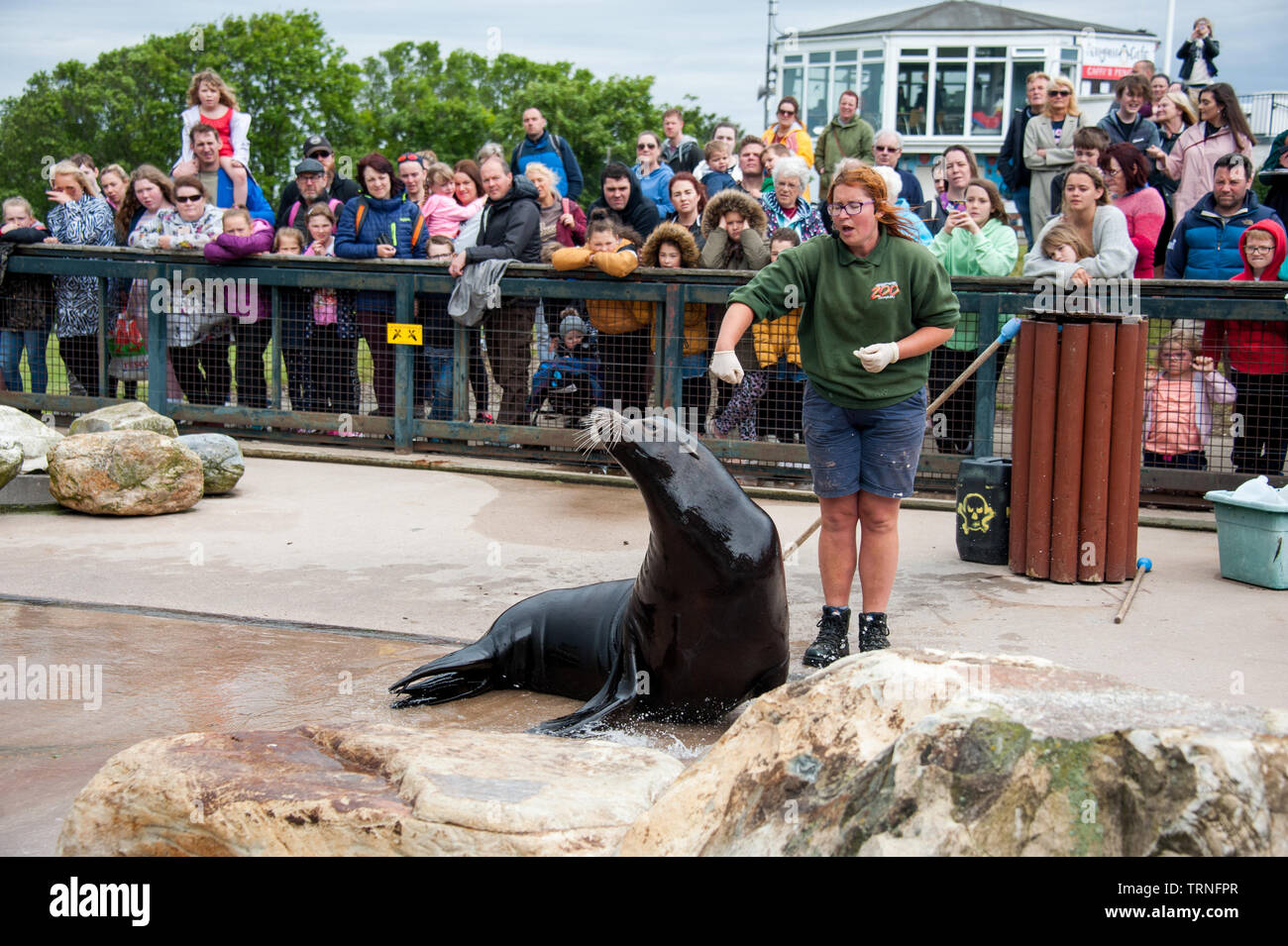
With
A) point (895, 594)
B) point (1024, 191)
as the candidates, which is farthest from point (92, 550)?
point (1024, 191)

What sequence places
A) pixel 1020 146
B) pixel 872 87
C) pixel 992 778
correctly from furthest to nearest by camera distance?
pixel 872 87, pixel 1020 146, pixel 992 778

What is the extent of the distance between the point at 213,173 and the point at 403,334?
273 centimetres

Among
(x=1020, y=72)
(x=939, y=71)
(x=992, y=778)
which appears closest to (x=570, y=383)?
(x=992, y=778)

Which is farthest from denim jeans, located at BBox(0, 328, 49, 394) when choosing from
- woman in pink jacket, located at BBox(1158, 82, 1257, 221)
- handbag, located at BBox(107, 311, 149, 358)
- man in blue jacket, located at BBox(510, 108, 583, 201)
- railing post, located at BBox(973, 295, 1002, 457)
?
woman in pink jacket, located at BBox(1158, 82, 1257, 221)

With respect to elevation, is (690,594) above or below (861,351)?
below

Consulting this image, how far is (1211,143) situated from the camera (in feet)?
29.2

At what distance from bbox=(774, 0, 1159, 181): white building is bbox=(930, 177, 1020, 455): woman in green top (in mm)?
28665

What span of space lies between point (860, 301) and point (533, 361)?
4294mm

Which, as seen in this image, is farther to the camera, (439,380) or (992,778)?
(439,380)

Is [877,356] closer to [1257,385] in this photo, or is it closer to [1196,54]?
[1257,385]

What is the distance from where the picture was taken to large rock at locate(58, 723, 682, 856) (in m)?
2.65

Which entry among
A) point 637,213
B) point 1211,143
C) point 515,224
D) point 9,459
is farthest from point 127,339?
point 1211,143

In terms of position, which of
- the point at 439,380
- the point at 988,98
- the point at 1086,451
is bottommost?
the point at 1086,451

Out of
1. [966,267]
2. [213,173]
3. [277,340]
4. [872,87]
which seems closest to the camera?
[966,267]
